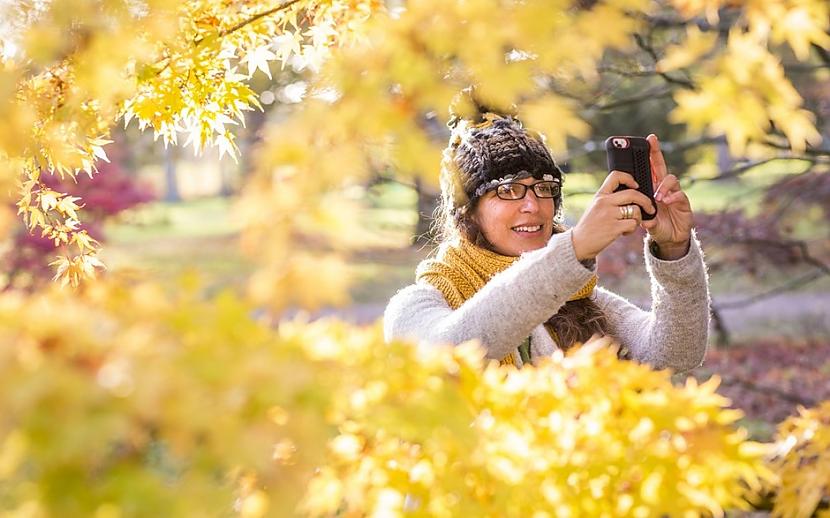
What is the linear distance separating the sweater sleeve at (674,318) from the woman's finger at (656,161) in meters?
0.18

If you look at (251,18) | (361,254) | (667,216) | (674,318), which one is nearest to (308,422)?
(251,18)

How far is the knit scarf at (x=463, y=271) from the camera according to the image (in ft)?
8.09

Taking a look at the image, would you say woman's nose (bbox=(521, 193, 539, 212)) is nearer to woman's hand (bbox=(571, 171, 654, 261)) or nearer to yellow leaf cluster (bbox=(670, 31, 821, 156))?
woman's hand (bbox=(571, 171, 654, 261))

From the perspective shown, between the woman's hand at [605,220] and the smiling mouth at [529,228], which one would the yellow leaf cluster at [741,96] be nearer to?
the woman's hand at [605,220]

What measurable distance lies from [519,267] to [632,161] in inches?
15.6

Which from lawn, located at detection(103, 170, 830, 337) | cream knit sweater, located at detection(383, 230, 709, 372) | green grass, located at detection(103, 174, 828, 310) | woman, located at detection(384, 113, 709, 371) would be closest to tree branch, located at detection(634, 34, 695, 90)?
woman, located at detection(384, 113, 709, 371)

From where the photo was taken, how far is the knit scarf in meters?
2.46

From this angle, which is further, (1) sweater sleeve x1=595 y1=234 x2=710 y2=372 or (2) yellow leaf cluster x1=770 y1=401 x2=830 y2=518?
(1) sweater sleeve x1=595 y1=234 x2=710 y2=372

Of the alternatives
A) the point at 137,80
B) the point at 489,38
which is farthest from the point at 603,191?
the point at 137,80

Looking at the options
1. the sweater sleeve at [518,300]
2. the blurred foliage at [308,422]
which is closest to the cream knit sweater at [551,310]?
the sweater sleeve at [518,300]

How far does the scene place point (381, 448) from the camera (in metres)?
1.54

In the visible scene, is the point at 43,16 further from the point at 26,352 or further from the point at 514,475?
the point at 514,475

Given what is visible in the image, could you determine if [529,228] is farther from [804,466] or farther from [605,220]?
[804,466]

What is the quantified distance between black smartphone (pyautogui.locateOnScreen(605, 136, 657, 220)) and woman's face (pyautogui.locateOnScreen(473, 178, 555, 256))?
35cm
